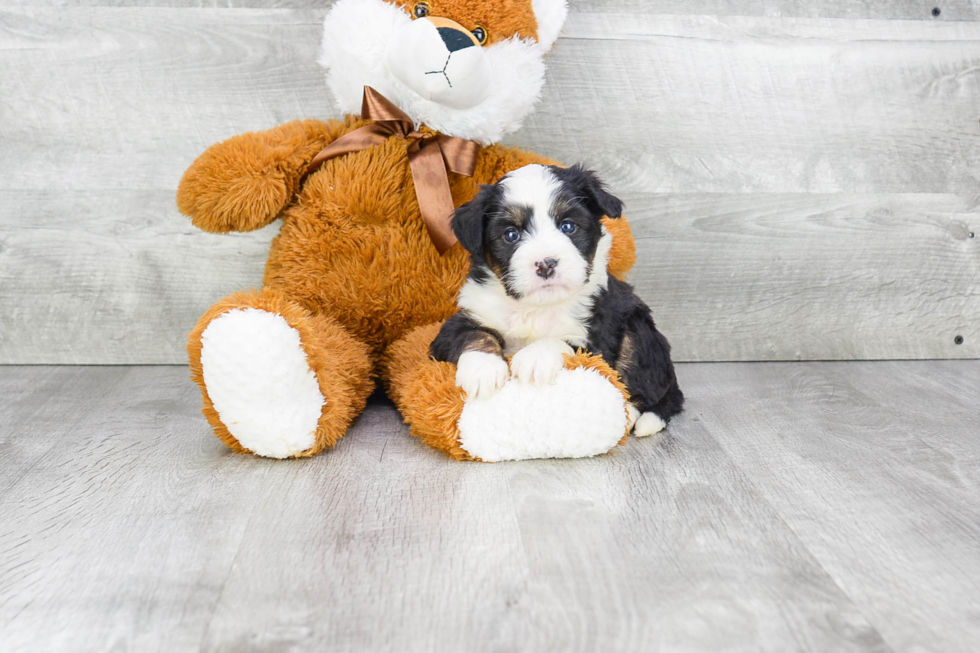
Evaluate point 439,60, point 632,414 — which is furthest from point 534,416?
point 439,60

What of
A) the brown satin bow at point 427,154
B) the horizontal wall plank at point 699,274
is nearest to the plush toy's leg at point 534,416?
the brown satin bow at point 427,154

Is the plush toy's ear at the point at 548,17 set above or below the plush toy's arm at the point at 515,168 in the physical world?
above

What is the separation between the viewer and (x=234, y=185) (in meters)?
1.71

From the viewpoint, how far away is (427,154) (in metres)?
1.75

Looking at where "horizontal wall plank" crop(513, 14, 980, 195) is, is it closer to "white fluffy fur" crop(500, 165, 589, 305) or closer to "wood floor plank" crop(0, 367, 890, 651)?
"white fluffy fur" crop(500, 165, 589, 305)

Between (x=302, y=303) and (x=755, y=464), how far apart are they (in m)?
1.00

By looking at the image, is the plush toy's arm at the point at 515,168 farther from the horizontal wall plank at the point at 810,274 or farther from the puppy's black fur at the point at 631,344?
the horizontal wall plank at the point at 810,274

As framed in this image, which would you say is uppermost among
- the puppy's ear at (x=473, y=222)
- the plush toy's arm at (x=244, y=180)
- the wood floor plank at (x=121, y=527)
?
the puppy's ear at (x=473, y=222)

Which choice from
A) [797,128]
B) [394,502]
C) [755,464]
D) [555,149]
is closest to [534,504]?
[394,502]

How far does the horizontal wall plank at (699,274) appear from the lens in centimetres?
221

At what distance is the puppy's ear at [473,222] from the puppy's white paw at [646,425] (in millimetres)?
511

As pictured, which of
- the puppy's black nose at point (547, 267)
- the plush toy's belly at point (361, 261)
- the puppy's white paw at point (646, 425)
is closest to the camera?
the puppy's black nose at point (547, 267)

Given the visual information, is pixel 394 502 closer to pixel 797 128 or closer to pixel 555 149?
pixel 555 149

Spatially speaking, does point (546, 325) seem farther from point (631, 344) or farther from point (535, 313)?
point (631, 344)
